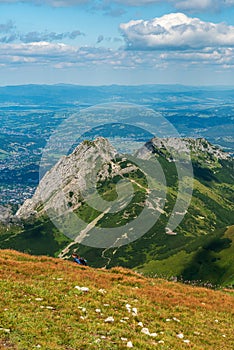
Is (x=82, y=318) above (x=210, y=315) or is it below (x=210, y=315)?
above

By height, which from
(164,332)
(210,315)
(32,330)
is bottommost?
(210,315)

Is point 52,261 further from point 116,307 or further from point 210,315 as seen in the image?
point 210,315

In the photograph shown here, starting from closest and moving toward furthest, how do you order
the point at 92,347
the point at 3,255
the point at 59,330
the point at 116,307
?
the point at 92,347, the point at 59,330, the point at 116,307, the point at 3,255

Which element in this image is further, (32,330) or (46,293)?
(46,293)

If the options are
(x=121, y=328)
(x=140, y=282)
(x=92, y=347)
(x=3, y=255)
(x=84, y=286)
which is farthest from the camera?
(x=3, y=255)

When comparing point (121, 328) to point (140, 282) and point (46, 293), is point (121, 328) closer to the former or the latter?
point (46, 293)

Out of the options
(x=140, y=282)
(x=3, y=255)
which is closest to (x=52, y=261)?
(x=3, y=255)
